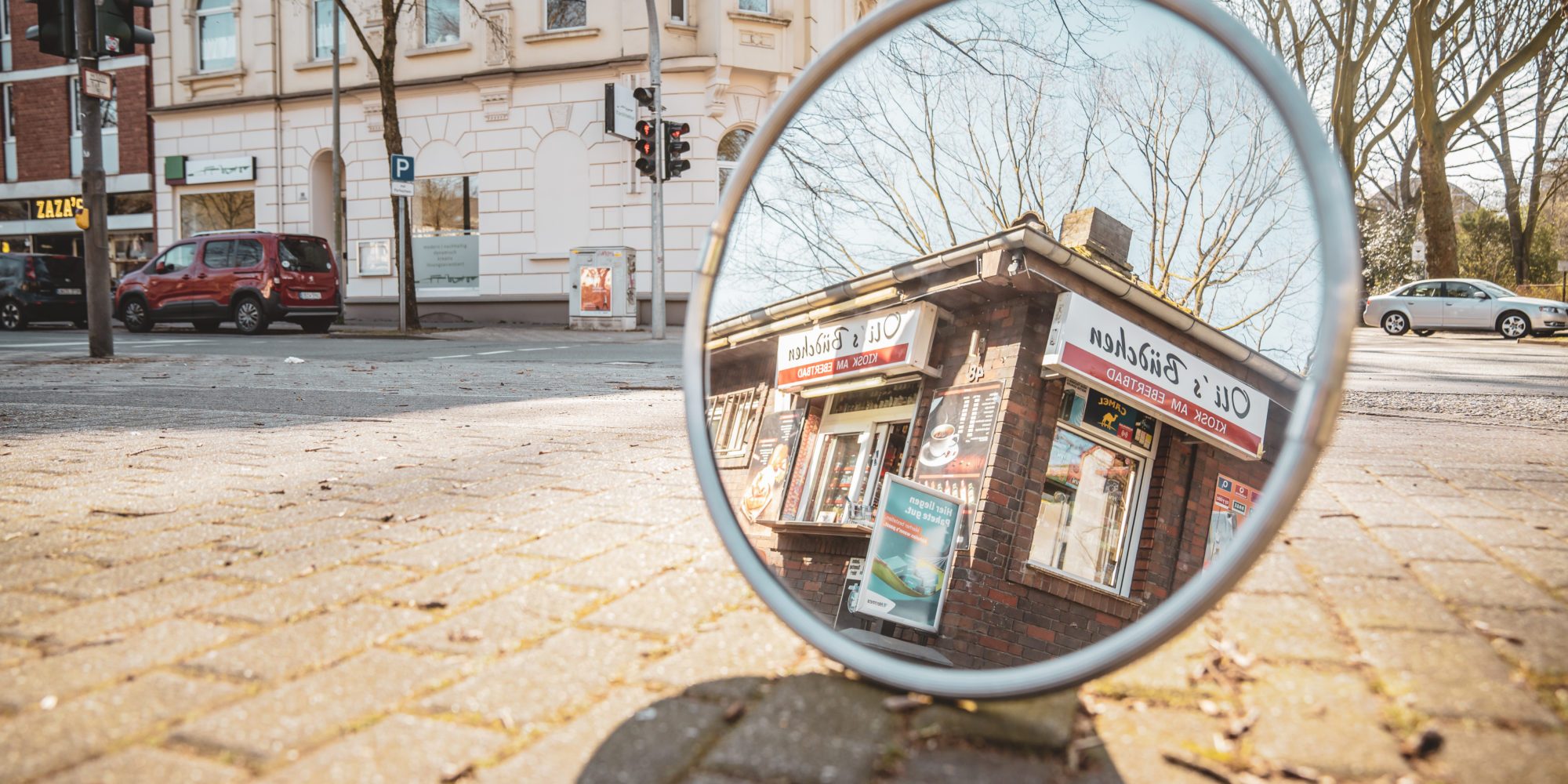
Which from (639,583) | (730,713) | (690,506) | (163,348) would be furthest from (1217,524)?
(163,348)

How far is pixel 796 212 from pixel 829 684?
84 centimetres

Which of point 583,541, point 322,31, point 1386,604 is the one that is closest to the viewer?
point 1386,604

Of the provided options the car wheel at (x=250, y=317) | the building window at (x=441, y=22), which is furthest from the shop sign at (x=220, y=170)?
the car wheel at (x=250, y=317)

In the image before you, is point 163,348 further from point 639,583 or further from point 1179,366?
point 1179,366

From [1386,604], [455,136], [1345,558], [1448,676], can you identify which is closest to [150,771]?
[1448,676]

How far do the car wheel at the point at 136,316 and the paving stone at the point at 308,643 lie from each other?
1971 centimetres

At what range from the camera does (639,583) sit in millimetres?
2311

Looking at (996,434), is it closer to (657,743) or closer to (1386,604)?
(657,743)

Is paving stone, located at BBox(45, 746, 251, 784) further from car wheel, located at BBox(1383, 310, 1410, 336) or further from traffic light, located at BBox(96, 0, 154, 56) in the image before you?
car wheel, located at BBox(1383, 310, 1410, 336)

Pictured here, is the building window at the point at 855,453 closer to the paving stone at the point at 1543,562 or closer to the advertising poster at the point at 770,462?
the advertising poster at the point at 770,462

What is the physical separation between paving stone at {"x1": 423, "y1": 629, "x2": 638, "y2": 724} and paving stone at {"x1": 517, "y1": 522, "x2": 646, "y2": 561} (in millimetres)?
647

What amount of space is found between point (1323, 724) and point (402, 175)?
16.4m

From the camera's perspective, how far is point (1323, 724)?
1460 mm

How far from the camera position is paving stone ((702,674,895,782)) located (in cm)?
137
